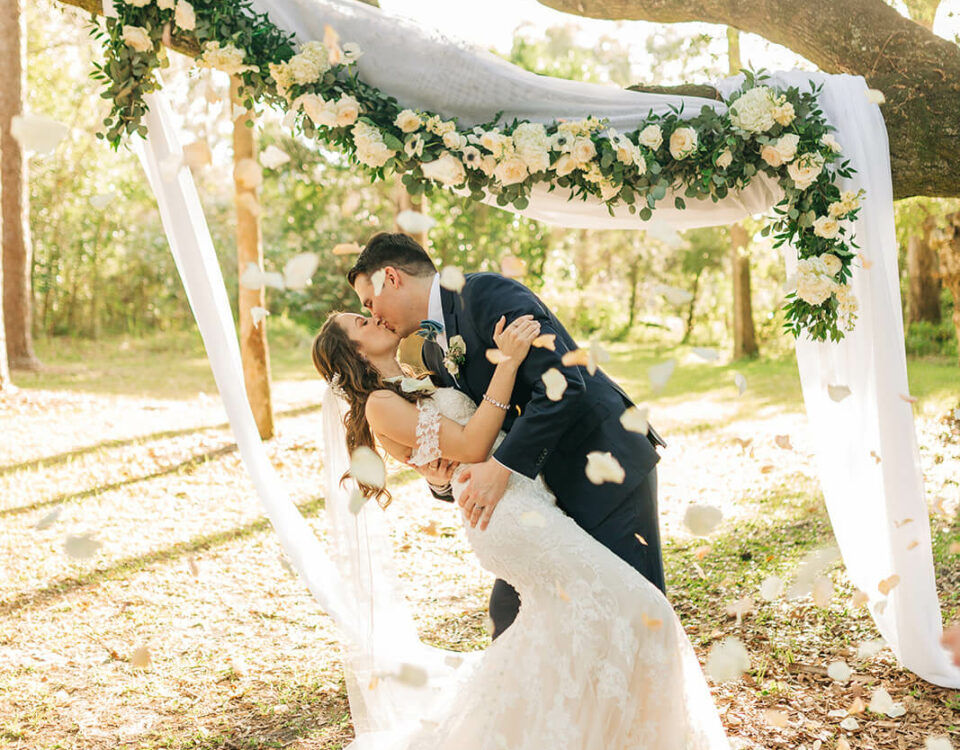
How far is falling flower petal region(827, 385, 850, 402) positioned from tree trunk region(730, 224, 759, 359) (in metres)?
10.6

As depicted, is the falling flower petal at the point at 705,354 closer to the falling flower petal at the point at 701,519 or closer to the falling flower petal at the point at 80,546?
the falling flower petal at the point at 701,519

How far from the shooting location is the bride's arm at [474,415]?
238 cm

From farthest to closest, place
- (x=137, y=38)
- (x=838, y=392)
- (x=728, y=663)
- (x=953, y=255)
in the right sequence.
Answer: (x=953, y=255) < (x=838, y=392) < (x=137, y=38) < (x=728, y=663)

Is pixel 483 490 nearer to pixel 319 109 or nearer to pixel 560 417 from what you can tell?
pixel 560 417

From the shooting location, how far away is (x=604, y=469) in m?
2.46

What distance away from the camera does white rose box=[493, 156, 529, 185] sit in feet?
9.46

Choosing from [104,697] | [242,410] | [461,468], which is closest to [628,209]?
[461,468]

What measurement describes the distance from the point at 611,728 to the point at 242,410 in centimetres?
169

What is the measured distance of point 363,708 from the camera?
3.06m

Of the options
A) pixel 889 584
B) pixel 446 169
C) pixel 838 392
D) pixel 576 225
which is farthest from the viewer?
pixel 576 225

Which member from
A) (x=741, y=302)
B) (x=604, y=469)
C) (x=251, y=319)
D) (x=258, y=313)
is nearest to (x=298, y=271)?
(x=258, y=313)

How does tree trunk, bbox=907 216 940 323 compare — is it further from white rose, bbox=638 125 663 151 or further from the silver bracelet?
the silver bracelet

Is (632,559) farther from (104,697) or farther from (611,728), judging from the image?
(104,697)

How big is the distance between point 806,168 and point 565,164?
0.85 m
